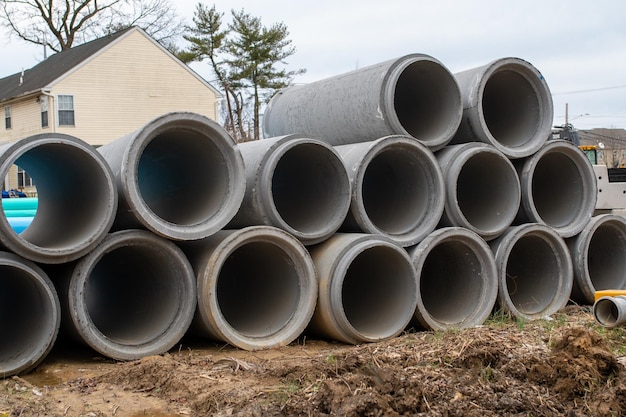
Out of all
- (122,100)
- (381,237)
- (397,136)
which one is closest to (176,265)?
(381,237)

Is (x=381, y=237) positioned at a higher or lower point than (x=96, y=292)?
higher

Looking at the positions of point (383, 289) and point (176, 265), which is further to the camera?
point (383, 289)

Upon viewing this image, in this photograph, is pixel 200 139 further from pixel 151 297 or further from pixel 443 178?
pixel 443 178

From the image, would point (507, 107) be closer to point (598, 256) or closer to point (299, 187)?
point (598, 256)

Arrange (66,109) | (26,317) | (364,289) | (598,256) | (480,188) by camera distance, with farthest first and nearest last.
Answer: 1. (66,109)
2. (598,256)
3. (480,188)
4. (364,289)
5. (26,317)

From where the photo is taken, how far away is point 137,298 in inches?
303

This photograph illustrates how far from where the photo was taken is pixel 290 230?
22.5 feet

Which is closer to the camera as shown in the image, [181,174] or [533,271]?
[181,174]

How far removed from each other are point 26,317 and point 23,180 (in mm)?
23590

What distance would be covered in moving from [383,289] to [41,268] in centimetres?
319

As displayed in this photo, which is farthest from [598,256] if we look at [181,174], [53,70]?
[53,70]

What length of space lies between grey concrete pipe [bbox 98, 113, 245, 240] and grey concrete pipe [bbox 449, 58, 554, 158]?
267 cm

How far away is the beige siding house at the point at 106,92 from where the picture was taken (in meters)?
27.0

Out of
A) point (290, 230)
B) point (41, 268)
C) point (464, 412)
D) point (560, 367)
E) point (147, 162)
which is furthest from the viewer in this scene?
point (147, 162)
